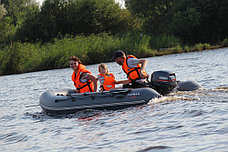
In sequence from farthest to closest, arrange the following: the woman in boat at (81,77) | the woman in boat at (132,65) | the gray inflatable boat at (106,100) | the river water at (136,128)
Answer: the woman in boat at (81,77)
the woman in boat at (132,65)
the gray inflatable boat at (106,100)
the river water at (136,128)

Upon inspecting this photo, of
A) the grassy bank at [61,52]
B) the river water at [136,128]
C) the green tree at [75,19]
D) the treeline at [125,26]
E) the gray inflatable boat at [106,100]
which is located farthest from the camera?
the green tree at [75,19]

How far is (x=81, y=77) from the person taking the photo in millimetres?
7609

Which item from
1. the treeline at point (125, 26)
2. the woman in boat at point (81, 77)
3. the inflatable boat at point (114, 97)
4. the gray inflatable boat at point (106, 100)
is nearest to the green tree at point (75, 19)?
the treeline at point (125, 26)

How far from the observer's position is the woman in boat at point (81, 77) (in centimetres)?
749

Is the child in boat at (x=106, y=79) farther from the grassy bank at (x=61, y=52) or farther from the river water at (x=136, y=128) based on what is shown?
the grassy bank at (x=61, y=52)

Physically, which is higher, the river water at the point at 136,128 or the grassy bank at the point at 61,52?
the grassy bank at the point at 61,52

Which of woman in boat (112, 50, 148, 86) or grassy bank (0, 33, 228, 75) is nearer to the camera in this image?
woman in boat (112, 50, 148, 86)

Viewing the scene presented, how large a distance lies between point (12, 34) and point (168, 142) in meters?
33.4

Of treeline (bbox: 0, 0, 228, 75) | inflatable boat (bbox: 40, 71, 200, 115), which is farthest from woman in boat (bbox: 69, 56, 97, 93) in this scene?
treeline (bbox: 0, 0, 228, 75)

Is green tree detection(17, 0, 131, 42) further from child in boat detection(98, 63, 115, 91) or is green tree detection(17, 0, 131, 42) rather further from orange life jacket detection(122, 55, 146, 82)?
orange life jacket detection(122, 55, 146, 82)

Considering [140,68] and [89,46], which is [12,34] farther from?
[140,68]

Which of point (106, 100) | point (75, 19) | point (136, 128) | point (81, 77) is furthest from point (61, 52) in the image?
point (136, 128)

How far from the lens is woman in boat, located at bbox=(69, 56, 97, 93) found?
7.49 m

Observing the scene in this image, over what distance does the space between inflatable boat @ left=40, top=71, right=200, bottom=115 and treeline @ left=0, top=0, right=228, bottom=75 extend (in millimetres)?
15951
